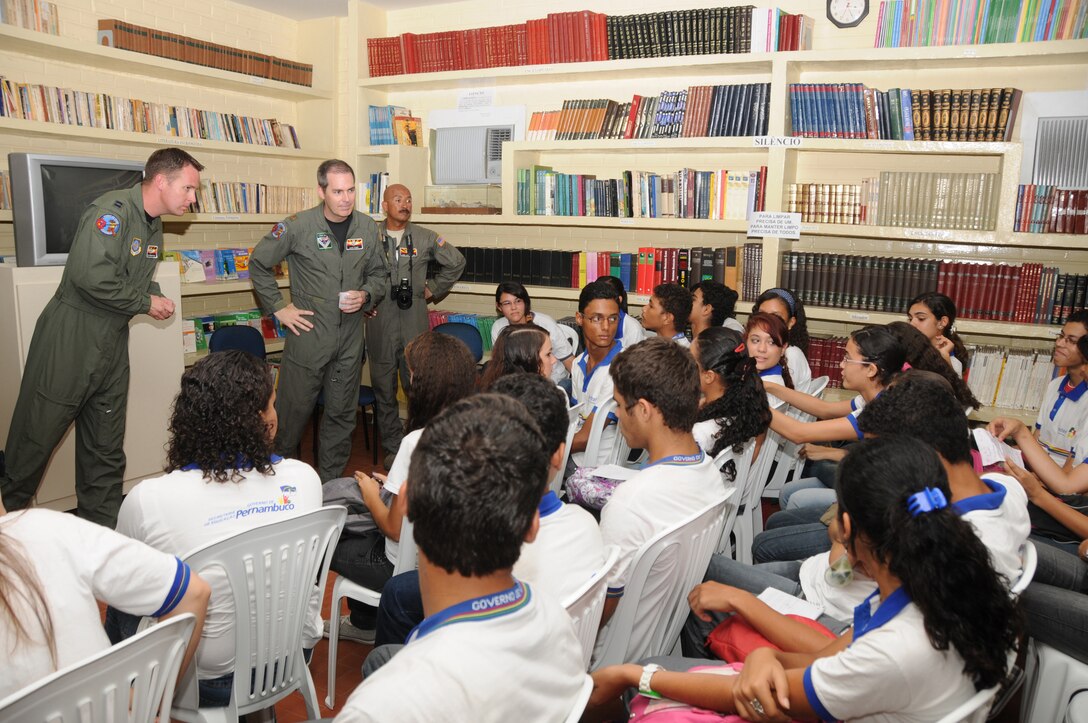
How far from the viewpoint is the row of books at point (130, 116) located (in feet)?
14.0

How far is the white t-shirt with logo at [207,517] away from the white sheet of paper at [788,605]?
1142mm

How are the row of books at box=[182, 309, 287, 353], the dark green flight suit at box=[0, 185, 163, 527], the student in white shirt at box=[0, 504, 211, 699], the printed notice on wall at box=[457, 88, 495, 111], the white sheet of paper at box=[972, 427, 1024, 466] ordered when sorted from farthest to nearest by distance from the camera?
the printed notice on wall at box=[457, 88, 495, 111] < the row of books at box=[182, 309, 287, 353] < the dark green flight suit at box=[0, 185, 163, 527] < the white sheet of paper at box=[972, 427, 1024, 466] < the student in white shirt at box=[0, 504, 211, 699]

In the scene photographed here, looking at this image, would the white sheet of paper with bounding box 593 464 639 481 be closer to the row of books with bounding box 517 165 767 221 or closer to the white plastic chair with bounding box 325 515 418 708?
the white plastic chair with bounding box 325 515 418 708

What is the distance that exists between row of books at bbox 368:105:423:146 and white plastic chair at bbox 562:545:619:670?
473cm

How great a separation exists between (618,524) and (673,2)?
415cm

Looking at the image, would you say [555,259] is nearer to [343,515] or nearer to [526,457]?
[343,515]

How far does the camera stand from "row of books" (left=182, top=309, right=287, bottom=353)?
4.99 metres

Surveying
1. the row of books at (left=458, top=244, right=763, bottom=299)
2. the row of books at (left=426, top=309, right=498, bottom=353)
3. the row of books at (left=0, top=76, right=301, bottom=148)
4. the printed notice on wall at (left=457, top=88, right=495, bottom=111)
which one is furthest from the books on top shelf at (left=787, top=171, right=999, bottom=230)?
the row of books at (left=0, top=76, right=301, bottom=148)

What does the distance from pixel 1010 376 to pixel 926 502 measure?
3420mm

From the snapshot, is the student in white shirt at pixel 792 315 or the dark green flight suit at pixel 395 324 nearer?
the student in white shirt at pixel 792 315

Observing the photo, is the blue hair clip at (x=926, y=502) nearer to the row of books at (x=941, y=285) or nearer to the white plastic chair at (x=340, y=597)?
the white plastic chair at (x=340, y=597)

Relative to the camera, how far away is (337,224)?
14.9 ft

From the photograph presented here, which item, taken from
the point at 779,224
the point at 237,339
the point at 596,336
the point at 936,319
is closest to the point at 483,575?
the point at 596,336

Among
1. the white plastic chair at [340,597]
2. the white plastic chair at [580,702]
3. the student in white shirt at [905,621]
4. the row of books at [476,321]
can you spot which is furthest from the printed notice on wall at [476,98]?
the white plastic chair at [580,702]
